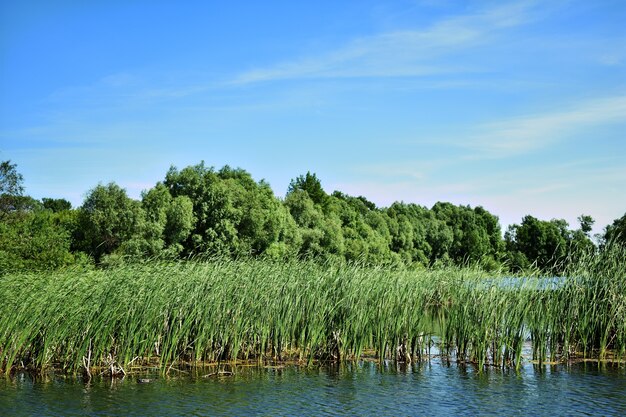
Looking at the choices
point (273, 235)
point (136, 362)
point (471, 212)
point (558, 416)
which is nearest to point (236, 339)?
point (136, 362)

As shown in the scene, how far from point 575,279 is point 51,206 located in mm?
93277

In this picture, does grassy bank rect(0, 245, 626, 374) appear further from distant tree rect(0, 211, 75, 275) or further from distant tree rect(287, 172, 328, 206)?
distant tree rect(287, 172, 328, 206)

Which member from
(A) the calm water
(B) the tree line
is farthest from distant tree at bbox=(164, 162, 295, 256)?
(A) the calm water

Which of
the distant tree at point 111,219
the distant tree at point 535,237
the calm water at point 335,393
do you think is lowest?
the calm water at point 335,393

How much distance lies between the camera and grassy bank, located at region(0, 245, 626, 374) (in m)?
14.1

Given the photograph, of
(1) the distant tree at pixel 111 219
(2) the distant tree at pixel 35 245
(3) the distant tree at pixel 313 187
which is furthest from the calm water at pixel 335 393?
(3) the distant tree at pixel 313 187

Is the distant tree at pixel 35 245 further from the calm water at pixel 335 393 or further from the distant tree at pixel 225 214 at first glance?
the calm water at pixel 335 393

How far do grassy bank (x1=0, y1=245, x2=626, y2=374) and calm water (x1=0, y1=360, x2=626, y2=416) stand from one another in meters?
0.72

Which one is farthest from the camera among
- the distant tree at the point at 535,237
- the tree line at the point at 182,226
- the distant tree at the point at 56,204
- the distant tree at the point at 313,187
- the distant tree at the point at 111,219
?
the distant tree at the point at 535,237

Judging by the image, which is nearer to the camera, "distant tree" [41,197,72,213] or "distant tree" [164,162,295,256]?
"distant tree" [164,162,295,256]

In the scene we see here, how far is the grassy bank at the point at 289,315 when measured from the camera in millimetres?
14102

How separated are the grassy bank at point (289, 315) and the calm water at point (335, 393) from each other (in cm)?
72

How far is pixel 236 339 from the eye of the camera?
48.6 feet

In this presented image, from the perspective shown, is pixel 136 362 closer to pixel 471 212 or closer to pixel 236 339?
pixel 236 339
